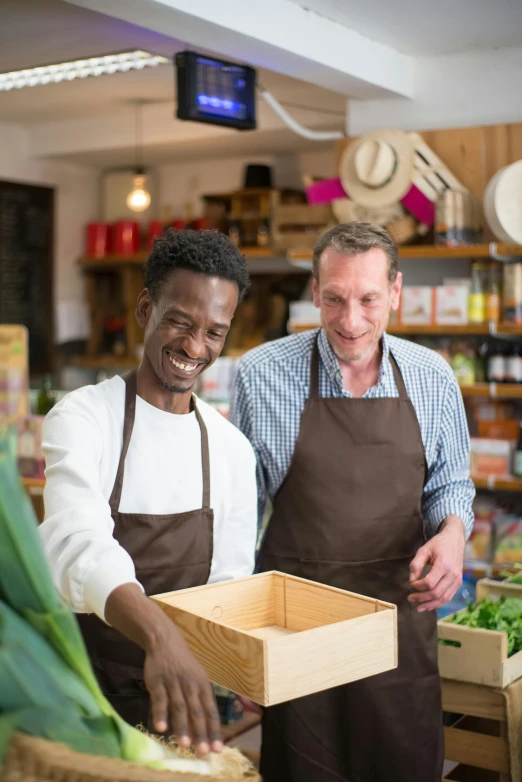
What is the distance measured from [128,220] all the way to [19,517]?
26.8 ft

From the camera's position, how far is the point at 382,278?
8.23 ft

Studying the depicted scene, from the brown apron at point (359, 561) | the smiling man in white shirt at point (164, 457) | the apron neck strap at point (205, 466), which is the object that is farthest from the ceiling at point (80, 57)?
the apron neck strap at point (205, 466)

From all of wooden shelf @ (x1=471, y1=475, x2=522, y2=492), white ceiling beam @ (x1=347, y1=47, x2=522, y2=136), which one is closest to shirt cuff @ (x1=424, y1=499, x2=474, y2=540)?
wooden shelf @ (x1=471, y1=475, x2=522, y2=492)

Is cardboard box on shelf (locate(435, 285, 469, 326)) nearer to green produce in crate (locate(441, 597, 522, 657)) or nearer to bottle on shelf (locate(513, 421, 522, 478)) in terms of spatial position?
bottle on shelf (locate(513, 421, 522, 478))

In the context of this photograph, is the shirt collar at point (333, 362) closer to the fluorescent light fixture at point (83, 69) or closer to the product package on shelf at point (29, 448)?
the product package on shelf at point (29, 448)

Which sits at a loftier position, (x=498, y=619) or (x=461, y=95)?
(x=461, y=95)

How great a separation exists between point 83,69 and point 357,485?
167 inches

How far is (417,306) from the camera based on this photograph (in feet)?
16.9

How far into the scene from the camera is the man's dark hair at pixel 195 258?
6.05 ft

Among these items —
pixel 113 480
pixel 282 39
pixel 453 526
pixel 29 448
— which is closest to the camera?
pixel 113 480

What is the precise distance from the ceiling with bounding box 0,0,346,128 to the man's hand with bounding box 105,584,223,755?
3991 mm

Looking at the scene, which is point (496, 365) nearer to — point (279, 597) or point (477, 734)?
point (477, 734)

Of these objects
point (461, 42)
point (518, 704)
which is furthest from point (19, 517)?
point (461, 42)

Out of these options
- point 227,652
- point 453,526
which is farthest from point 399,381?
point 227,652
